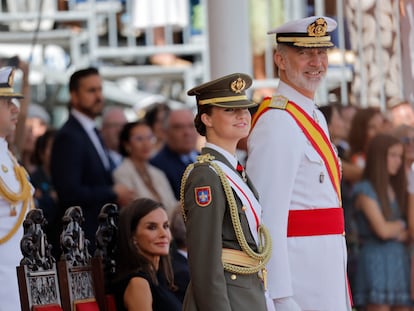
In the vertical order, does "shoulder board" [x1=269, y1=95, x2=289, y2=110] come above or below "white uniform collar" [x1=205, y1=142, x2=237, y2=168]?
above

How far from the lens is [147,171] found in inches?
364

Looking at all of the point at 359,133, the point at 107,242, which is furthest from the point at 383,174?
the point at 107,242

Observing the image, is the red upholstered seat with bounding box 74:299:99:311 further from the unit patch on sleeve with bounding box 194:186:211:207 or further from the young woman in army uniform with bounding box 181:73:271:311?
the unit patch on sleeve with bounding box 194:186:211:207

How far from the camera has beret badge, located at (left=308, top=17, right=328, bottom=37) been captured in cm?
609

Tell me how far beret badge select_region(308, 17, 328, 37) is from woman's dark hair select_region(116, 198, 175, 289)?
1.28 m

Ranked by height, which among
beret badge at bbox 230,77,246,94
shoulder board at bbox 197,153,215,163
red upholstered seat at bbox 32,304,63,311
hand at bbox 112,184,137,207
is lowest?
red upholstered seat at bbox 32,304,63,311

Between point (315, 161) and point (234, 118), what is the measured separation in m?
→ 0.52

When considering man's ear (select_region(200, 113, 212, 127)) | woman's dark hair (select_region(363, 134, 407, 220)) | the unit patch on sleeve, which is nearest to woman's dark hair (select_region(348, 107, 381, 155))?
woman's dark hair (select_region(363, 134, 407, 220))

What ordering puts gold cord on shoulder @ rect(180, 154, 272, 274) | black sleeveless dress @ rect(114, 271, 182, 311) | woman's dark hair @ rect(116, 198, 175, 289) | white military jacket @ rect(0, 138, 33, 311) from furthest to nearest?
white military jacket @ rect(0, 138, 33, 311) < woman's dark hair @ rect(116, 198, 175, 289) < black sleeveless dress @ rect(114, 271, 182, 311) < gold cord on shoulder @ rect(180, 154, 272, 274)

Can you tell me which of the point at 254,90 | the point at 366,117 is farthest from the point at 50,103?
the point at 366,117

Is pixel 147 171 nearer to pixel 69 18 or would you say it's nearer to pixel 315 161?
pixel 315 161

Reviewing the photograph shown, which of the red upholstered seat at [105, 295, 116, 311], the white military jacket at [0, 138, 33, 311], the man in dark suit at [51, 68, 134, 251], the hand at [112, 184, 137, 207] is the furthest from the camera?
the hand at [112, 184, 137, 207]

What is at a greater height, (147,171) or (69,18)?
(69,18)

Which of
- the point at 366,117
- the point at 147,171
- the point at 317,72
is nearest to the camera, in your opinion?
the point at 317,72
